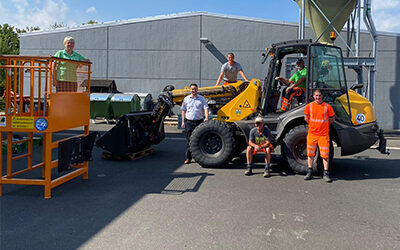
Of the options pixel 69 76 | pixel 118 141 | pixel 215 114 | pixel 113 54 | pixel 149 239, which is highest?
pixel 113 54

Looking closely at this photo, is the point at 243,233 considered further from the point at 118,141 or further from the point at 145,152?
the point at 145,152

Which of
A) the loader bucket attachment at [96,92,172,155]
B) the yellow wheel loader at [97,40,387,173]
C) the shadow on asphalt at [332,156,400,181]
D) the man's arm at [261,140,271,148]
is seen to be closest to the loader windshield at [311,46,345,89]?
the yellow wheel loader at [97,40,387,173]

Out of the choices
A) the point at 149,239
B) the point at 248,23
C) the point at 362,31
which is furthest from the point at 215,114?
the point at 362,31

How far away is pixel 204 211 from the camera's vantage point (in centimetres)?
516

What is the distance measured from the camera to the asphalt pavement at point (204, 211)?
13.6 feet

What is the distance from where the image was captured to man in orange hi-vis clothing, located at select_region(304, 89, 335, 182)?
6.87 meters

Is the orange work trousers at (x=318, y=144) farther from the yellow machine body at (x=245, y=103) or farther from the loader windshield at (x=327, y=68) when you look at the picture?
the yellow machine body at (x=245, y=103)

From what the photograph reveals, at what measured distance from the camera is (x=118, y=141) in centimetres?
864

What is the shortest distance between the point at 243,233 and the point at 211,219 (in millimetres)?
596

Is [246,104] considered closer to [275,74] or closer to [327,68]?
[275,74]

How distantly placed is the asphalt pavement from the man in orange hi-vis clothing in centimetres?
49

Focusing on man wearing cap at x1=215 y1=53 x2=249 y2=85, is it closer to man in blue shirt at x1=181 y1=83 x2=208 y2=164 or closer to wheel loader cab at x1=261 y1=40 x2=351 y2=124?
man in blue shirt at x1=181 y1=83 x2=208 y2=164

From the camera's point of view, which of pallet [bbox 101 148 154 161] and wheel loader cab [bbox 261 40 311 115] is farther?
pallet [bbox 101 148 154 161]

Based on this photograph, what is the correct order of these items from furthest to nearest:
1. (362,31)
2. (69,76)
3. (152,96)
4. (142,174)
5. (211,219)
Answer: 1. (152,96)
2. (362,31)
3. (142,174)
4. (69,76)
5. (211,219)
